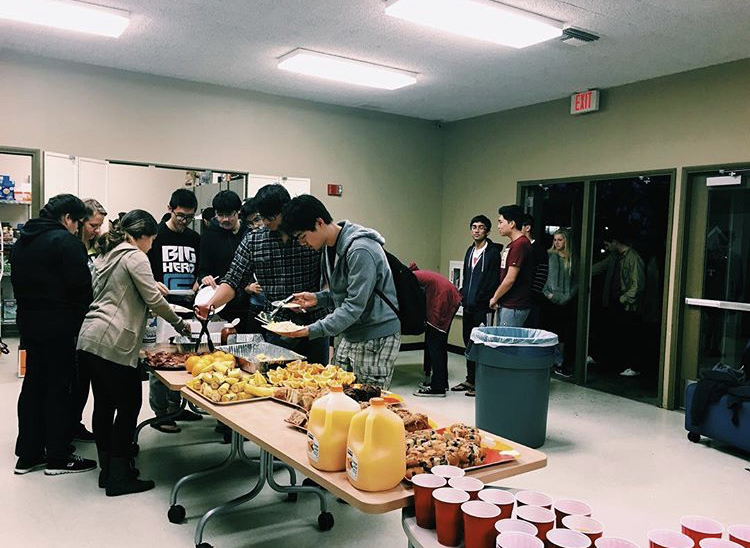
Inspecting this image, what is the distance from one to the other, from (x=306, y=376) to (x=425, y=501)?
1177 mm

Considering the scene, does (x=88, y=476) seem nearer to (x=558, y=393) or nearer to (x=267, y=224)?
(x=267, y=224)

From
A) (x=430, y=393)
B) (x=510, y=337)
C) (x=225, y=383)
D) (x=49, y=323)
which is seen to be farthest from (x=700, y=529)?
(x=430, y=393)

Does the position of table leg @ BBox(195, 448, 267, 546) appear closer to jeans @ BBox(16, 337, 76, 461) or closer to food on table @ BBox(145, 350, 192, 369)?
food on table @ BBox(145, 350, 192, 369)

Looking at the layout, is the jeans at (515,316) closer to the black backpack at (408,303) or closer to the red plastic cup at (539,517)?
the black backpack at (408,303)

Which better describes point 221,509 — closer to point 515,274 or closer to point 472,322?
point 515,274

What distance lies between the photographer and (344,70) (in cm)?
548

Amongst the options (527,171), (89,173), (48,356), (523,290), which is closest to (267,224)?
(48,356)

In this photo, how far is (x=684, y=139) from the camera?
206 inches

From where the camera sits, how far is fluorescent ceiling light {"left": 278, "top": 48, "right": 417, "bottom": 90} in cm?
513

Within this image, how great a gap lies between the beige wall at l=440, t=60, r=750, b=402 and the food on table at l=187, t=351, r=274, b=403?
4177 millimetres

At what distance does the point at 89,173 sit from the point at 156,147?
2.24ft

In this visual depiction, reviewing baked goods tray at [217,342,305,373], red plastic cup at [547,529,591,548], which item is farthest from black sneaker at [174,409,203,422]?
red plastic cup at [547,529,591,548]

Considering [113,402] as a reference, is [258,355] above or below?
above

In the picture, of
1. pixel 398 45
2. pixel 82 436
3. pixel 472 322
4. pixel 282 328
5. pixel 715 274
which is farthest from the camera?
pixel 472 322
